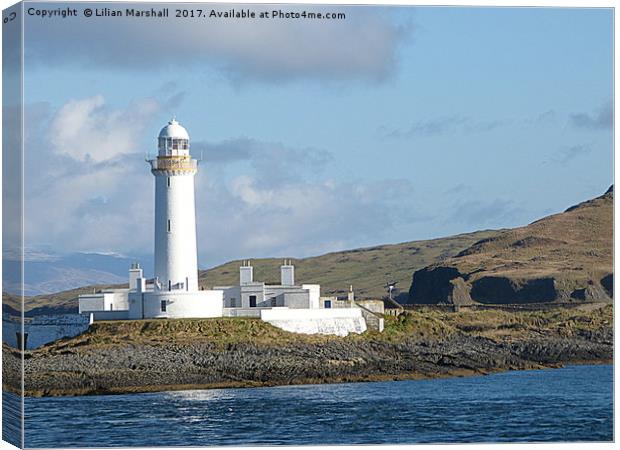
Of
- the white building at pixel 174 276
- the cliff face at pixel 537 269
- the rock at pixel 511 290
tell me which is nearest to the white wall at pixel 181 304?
the white building at pixel 174 276

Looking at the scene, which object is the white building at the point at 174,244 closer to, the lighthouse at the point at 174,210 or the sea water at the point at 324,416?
the lighthouse at the point at 174,210

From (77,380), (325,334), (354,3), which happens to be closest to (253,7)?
(354,3)

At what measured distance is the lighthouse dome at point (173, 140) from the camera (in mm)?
37062

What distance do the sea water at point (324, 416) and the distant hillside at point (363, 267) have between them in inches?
2296

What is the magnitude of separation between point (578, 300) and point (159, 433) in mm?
36234

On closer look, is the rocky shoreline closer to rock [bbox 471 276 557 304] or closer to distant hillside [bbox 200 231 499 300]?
rock [bbox 471 276 557 304]

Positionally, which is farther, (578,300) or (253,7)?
(578,300)

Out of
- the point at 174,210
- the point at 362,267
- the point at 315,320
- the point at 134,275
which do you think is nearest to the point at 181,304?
the point at 174,210

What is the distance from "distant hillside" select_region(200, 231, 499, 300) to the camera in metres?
97.6

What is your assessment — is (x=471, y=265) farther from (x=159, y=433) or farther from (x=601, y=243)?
(x=159, y=433)

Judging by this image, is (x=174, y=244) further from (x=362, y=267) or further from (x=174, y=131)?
(x=362, y=267)

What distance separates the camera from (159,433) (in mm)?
27625

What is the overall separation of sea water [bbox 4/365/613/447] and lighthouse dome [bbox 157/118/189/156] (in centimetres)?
594

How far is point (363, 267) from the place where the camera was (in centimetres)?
10669
